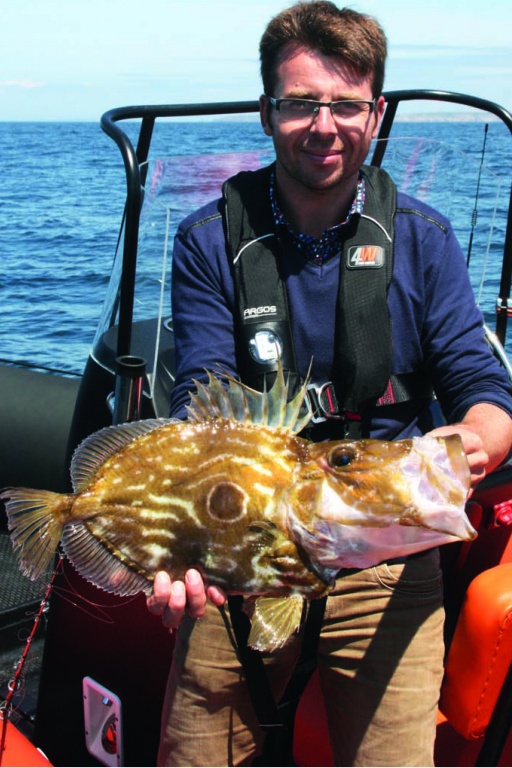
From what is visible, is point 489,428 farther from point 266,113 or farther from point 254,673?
point 266,113

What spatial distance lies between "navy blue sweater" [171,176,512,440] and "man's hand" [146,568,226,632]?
80 centimetres

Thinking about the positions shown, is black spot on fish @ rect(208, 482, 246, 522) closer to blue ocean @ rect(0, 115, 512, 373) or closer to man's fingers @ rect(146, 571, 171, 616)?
man's fingers @ rect(146, 571, 171, 616)

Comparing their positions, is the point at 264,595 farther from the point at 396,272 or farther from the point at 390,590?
the point at 396,272

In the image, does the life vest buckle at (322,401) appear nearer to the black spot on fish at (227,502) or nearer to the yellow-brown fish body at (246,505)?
the yellow-brown fish body at (246,505)

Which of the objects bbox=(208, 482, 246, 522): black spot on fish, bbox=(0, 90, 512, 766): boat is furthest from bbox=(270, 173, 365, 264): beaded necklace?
bbox=(208, 482, 246, 522): black spot on fish

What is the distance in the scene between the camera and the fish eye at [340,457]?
75.9 inches

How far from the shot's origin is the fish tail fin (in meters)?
2.09

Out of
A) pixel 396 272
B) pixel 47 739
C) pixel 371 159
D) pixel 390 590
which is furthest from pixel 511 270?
pixel 47 739

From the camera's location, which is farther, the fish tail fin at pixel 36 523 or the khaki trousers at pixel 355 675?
the khaki trousers at pixel 355 675

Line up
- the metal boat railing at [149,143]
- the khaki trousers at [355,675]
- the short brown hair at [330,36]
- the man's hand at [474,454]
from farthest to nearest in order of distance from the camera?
1. the metal boat railing at [149,143]
2. the short brown hair at [330,36]
3. the khaki trousers at [355,675]
4. the man's hand at [474,454]

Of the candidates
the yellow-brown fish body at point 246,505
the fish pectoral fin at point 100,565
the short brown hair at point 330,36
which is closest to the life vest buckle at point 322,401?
the yellow-brown fish body at point 246,505

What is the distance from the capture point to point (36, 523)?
6.85 ft

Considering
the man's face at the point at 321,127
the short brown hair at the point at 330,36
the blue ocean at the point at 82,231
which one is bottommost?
the blue ocean at the point at 82,231

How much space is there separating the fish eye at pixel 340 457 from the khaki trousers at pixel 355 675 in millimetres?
854
